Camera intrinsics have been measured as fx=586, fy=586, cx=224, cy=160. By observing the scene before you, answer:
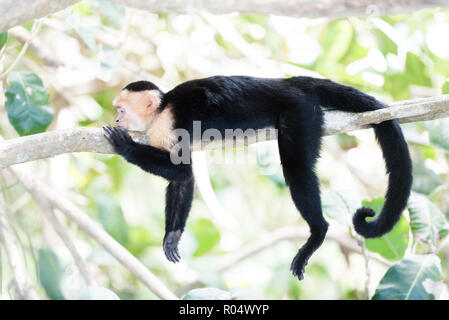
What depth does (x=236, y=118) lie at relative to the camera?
8.86ft

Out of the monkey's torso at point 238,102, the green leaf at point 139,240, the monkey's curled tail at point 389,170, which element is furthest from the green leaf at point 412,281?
the green leaf at point 139,240

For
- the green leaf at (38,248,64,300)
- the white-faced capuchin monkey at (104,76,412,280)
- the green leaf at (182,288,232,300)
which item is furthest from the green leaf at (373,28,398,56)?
the green leaf at (38,248,64,300)

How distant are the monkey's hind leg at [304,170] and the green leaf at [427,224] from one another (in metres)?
0.64

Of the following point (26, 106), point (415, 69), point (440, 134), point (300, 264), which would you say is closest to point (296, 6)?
point (440, 134)

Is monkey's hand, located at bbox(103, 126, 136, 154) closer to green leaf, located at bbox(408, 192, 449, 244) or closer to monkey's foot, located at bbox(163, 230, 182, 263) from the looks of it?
monkey's foot, located at bbox(163, 230, 182, 263)

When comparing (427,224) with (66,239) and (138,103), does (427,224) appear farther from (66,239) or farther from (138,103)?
(66,239)

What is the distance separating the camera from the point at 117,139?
243 cm

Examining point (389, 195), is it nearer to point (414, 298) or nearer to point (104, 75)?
point (414, 298)

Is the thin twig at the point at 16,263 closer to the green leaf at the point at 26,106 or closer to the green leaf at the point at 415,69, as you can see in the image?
the green leaf at the point at 26,106

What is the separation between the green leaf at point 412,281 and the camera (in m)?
2.75

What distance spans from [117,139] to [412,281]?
60.4 inches
